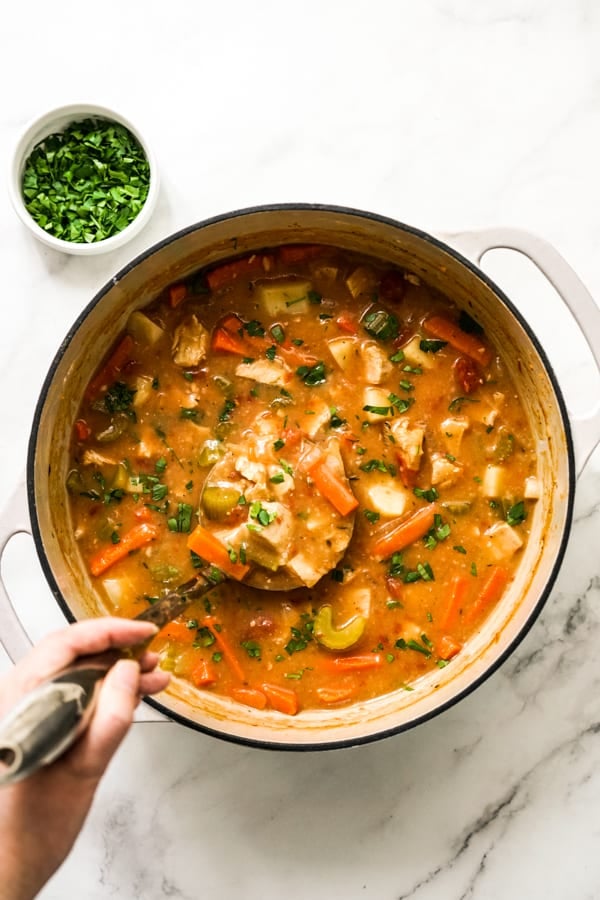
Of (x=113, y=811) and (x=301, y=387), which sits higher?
(x=301, y=387)

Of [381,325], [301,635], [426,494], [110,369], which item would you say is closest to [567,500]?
[426,494]

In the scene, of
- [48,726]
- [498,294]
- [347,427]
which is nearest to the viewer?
[48,726]

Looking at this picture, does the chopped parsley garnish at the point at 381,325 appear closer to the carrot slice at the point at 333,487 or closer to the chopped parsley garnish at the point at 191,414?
the carrot slice at the point at 333,487

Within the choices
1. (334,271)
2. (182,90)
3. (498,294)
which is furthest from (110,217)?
(498,294)

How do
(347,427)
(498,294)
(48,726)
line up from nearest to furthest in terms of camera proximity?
(48,726)
(498,294)
(347,427)

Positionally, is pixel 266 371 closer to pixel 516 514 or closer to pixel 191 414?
pixel 191 414

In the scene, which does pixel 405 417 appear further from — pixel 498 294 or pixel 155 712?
pixel 155 712

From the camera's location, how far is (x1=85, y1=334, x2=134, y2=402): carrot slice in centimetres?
344

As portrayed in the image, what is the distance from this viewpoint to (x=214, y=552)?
3215mm

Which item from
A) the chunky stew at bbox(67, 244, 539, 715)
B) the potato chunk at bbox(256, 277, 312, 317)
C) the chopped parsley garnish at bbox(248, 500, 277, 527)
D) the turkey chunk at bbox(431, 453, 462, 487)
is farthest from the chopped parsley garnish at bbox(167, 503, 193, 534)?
the turkey chunk at bbox(431, 453, 462, 487)

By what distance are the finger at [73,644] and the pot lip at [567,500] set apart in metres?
0.82

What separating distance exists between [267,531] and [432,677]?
847mm

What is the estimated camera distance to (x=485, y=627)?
3.37m

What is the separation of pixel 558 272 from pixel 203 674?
1.86 meters
